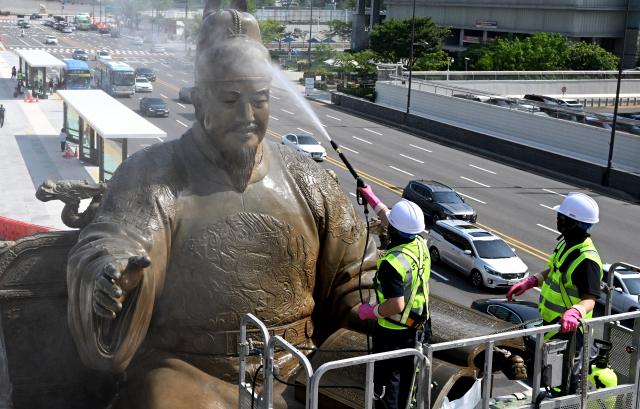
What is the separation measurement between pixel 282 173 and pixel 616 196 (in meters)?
28.1

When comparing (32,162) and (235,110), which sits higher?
(235,110)

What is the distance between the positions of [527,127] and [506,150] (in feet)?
7.04

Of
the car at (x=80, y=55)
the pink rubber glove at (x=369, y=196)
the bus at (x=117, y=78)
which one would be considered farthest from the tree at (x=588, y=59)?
the pink rubber glove at (x=369, y=196)

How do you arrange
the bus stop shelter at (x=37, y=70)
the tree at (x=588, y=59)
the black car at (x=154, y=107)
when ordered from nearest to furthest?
the black car at (x=154, y=107) → the bus stop shelter at (x=37, y=70) → the tree at (x=588, y=59)

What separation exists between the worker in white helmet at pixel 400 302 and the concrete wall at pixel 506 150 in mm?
28408

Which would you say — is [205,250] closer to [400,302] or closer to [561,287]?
[400,302]

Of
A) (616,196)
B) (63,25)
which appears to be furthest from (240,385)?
(63,25)

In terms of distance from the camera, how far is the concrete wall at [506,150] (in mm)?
32250

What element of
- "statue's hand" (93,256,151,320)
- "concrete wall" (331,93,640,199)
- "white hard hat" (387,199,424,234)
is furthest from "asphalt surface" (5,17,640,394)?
"statue's hand" (93,256,151,320)

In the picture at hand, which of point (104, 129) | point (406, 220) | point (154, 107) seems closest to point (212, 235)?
point (406, 220)

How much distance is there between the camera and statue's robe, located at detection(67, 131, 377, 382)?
5.43 meters

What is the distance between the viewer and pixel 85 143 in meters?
34.3

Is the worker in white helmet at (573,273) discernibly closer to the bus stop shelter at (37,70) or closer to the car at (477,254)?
the car at (477,254)

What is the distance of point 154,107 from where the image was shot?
4200 centimetres
